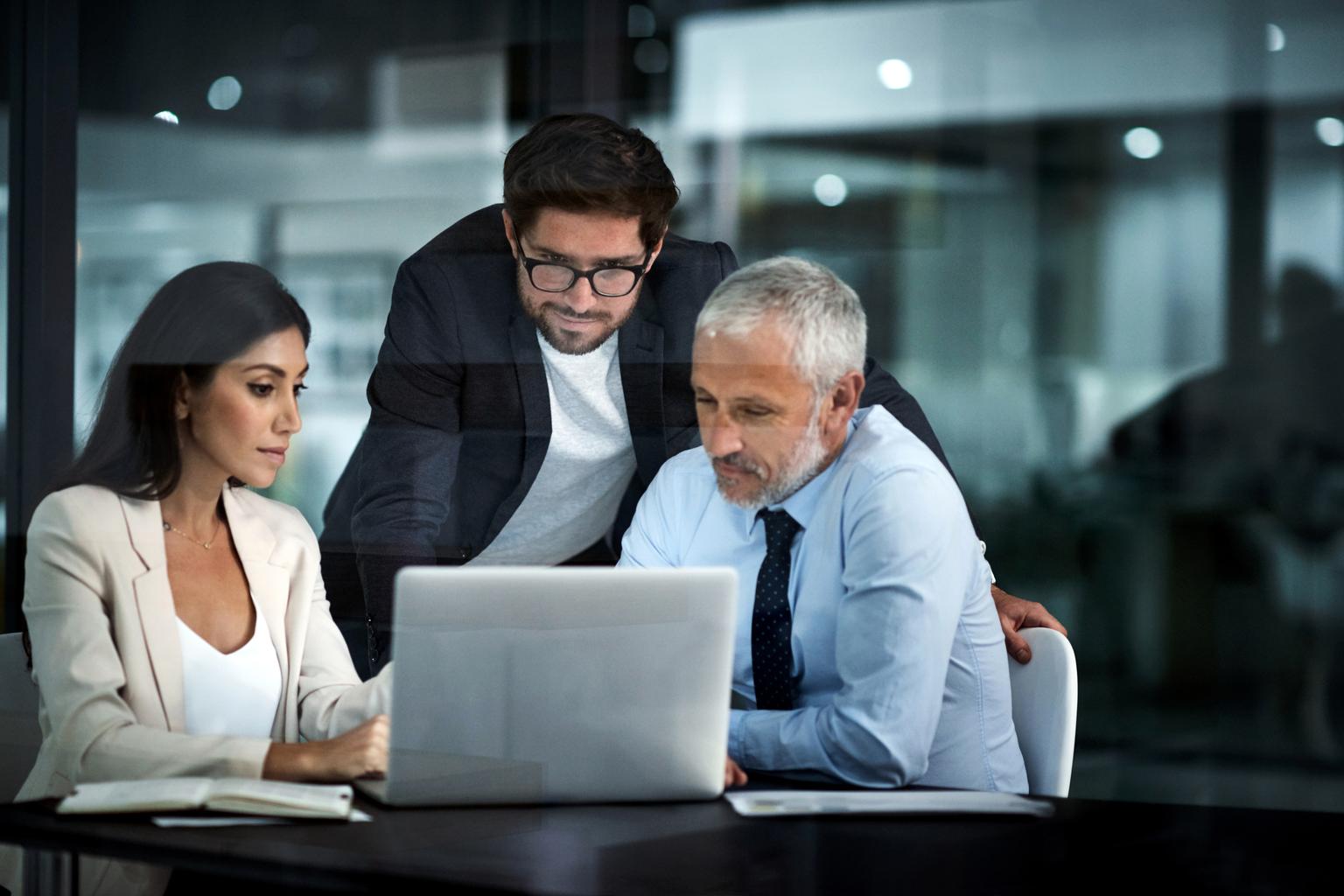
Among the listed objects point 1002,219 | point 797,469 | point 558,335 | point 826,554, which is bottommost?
point 826,554

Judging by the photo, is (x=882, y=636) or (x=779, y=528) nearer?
(x=882, y=636)

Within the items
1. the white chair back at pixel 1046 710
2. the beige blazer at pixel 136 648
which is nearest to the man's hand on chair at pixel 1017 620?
the white chair back at pixel 1046 710

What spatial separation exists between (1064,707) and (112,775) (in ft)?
Result: 4.44

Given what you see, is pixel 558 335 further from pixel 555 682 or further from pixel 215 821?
pixel 215 821

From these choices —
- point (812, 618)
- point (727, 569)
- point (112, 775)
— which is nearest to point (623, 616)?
point (727, 569)

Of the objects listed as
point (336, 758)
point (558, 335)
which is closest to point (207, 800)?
point (336, 758)

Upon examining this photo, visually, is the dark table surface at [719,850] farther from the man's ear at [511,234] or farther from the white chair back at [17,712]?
the man's ear at [511,234]

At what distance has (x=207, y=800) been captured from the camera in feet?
5.17

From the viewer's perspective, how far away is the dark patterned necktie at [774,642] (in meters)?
2.14

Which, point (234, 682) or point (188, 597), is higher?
point (188, 597)

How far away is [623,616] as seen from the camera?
163 centimetres

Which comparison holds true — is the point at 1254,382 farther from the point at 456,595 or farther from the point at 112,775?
the point at 112,775

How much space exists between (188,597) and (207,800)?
0.59 metres

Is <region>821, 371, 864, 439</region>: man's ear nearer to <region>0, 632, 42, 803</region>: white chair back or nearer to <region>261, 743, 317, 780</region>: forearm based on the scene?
<region>261, 743, 317, 780</region>: forearm
